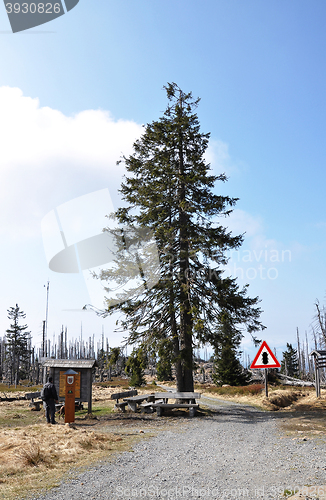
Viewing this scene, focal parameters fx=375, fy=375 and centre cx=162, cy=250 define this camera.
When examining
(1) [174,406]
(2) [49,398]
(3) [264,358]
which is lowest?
(1) [174,406]

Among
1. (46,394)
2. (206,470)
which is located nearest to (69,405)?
(46,394)

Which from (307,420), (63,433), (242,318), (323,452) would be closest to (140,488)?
(323,452)

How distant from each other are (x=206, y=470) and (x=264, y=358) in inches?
418

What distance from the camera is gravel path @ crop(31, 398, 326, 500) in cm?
551

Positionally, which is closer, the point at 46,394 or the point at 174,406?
the point at 46,394

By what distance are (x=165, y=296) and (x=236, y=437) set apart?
7681 millimetres

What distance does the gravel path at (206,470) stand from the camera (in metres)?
5.51

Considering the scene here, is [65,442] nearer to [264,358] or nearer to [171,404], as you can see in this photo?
[171,404]

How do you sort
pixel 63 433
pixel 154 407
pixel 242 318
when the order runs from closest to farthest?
pixel 63 433
pixel 154 407
pixel 242 318

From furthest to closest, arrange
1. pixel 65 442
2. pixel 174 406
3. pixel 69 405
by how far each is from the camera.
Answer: pixel 174 406
pixel 69 405
pixel 65 442

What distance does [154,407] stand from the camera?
16688 mm

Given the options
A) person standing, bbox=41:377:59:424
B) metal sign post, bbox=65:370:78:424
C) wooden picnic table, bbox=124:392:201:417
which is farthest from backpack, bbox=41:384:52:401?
wooden picnic table, bbox=124:392:201:417

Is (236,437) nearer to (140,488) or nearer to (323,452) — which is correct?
(323,452)

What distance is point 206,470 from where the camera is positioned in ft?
22.0
